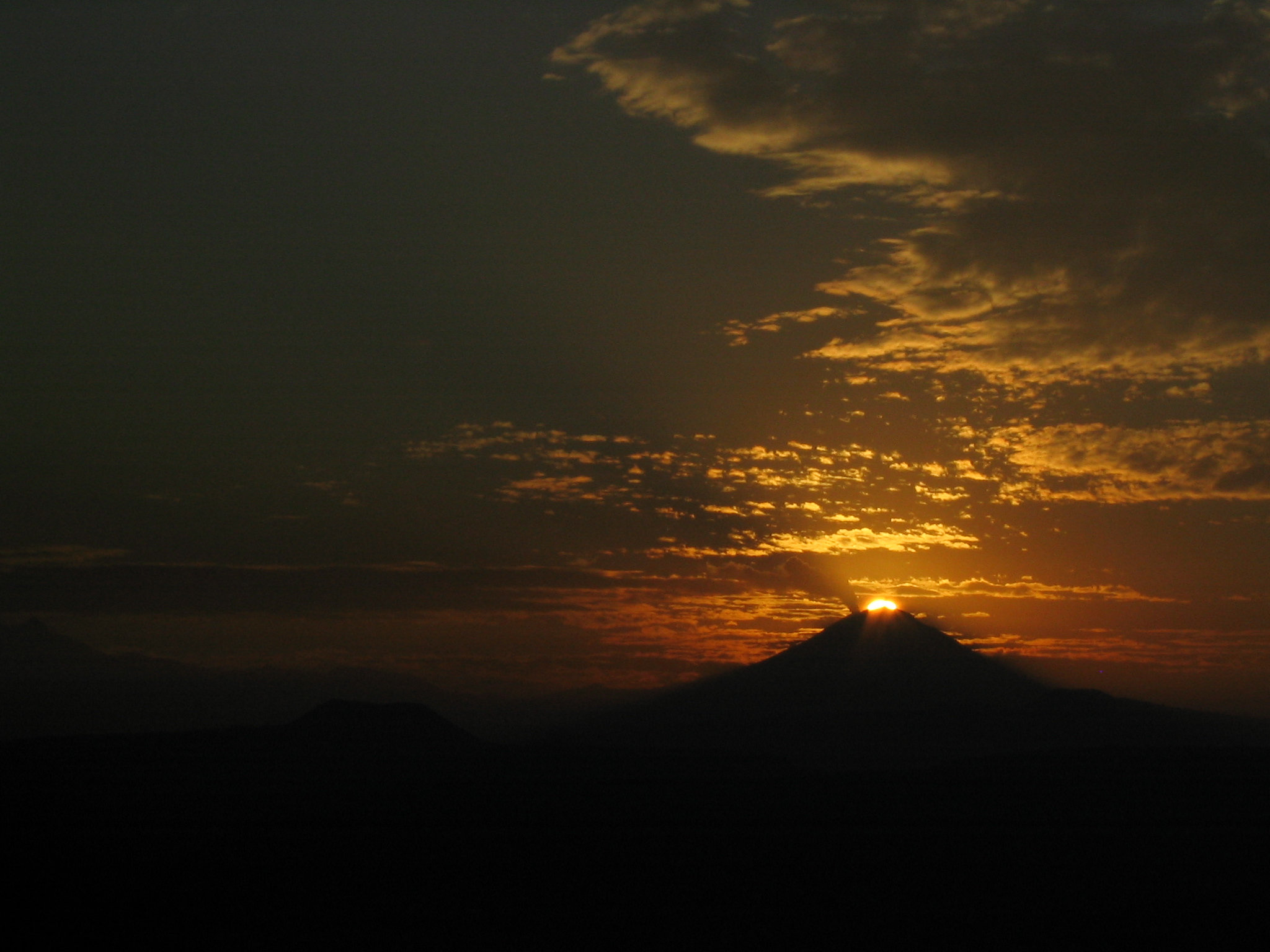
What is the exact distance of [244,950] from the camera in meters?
39.2

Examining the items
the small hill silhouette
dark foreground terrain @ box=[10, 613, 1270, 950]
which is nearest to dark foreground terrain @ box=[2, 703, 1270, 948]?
dark foreground terrain @ box=[10, 613, 1270, 950]

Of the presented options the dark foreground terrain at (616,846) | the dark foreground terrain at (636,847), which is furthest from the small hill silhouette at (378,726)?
the dark foreground terrain at (636,847)

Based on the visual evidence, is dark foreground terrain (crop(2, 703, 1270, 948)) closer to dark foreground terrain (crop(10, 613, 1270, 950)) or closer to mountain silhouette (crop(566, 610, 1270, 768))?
dark foreground terrain (crop(10, 613, 1270, 950))

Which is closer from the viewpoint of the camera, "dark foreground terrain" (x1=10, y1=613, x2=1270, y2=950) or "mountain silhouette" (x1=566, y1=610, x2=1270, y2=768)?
"dark foreground terrain" (x1=10, y1=613, x2=1270, y2=950)

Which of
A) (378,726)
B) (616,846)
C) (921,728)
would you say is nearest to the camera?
(616,846)

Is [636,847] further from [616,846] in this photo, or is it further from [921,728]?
[921,728]

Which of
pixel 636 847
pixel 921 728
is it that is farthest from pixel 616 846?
pixel 921 728

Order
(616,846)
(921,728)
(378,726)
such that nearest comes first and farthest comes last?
(616,846) < (378,726) < (921,728)

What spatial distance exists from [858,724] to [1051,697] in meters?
31.4

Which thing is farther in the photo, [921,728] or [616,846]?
[921,728]

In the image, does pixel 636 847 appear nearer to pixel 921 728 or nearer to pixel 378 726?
pixel 378 726

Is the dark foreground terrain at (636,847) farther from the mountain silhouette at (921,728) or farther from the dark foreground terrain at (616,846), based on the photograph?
the mountain silhouette at (921,728)

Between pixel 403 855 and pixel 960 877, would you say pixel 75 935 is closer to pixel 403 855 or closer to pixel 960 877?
pixel 403 855

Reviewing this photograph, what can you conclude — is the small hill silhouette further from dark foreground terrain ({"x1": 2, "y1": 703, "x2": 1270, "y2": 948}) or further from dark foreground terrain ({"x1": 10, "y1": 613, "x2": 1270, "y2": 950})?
dark foreground terrain ({"x1": 2, "y1": 703, "x2": 1270, "y2": 948})
